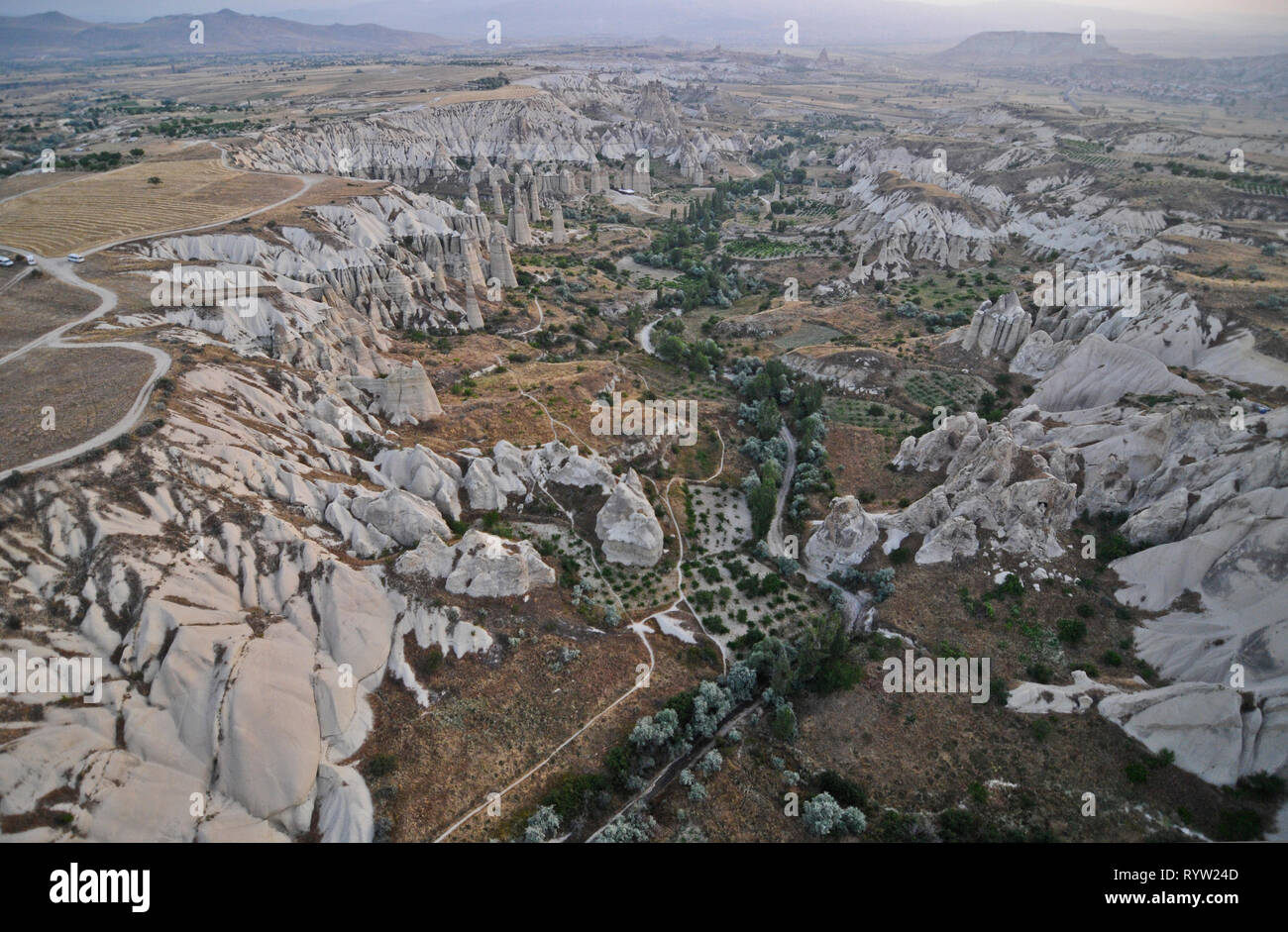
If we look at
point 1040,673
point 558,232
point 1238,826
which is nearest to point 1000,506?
point 1040,673

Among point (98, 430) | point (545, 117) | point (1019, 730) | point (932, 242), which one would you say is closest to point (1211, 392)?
point (1019, 730)

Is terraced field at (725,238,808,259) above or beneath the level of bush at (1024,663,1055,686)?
above

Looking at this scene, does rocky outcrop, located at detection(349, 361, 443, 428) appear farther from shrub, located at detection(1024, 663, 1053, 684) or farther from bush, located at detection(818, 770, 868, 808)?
shrub, located at detection(1024, 663, 1053, 684)

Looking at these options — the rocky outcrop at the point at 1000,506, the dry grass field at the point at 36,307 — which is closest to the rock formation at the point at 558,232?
the dry grass field at the point at 36,307

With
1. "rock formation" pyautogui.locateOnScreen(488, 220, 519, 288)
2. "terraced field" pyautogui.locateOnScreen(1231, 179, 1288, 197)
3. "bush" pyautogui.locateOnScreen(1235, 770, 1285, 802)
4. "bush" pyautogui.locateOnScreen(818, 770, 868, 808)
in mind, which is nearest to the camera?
"bush" pyautogui.locateOnScreen(1235, 770, 1285, 802)

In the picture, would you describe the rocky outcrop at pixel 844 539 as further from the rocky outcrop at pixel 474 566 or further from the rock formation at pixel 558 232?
the rock formation at pixel 558 232

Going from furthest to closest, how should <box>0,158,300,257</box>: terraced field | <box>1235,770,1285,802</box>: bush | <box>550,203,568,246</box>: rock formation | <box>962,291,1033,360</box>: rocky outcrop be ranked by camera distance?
<box>550,203,568,246</box>: rock formation → <box>962,291,1033,360</box>: rocky outcrop → <box>0,158,300,257</box>: terraced field → <box>1235,770,1285,802</box>: bush

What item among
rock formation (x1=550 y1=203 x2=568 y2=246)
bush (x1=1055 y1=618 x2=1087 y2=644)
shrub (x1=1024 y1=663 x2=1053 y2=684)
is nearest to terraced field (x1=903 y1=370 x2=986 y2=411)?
bush (x1=1055 y1=618 x2=1087 y2=644)

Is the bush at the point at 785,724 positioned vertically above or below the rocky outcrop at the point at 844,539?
below
